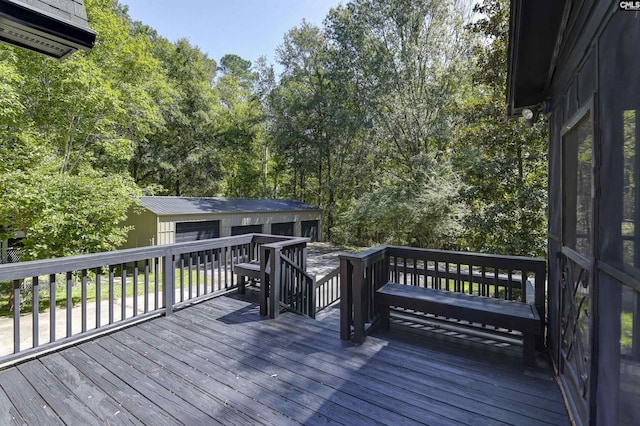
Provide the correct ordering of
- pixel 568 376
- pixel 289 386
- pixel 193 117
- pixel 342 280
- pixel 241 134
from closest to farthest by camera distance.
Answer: pixel 568 376 < pixel 289 386 < pixel 342 280 < pixel 193 117 < pixel 241 134

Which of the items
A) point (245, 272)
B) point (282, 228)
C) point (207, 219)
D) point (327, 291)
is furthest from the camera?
point (282, 228)

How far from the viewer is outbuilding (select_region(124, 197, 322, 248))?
35.8 ft

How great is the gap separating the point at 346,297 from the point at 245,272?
6.22 ft

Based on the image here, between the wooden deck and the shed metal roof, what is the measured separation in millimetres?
8703

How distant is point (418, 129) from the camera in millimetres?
13969

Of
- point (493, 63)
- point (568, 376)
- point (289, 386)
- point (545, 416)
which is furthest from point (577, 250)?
point (493, 63)

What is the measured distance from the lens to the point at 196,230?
1212 cm

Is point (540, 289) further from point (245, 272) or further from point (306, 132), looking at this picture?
point (306, 132)

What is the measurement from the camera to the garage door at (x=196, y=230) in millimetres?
11616

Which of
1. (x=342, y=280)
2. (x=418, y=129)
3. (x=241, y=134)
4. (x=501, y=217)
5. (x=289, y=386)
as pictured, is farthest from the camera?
(x=241, y=134)

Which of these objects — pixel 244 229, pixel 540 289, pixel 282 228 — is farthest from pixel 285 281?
pixel 282 228

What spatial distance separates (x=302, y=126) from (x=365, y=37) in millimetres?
5613

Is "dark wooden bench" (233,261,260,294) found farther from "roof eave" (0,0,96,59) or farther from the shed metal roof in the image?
the shed metal roof

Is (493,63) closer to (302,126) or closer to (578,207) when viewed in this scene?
(578,207)
